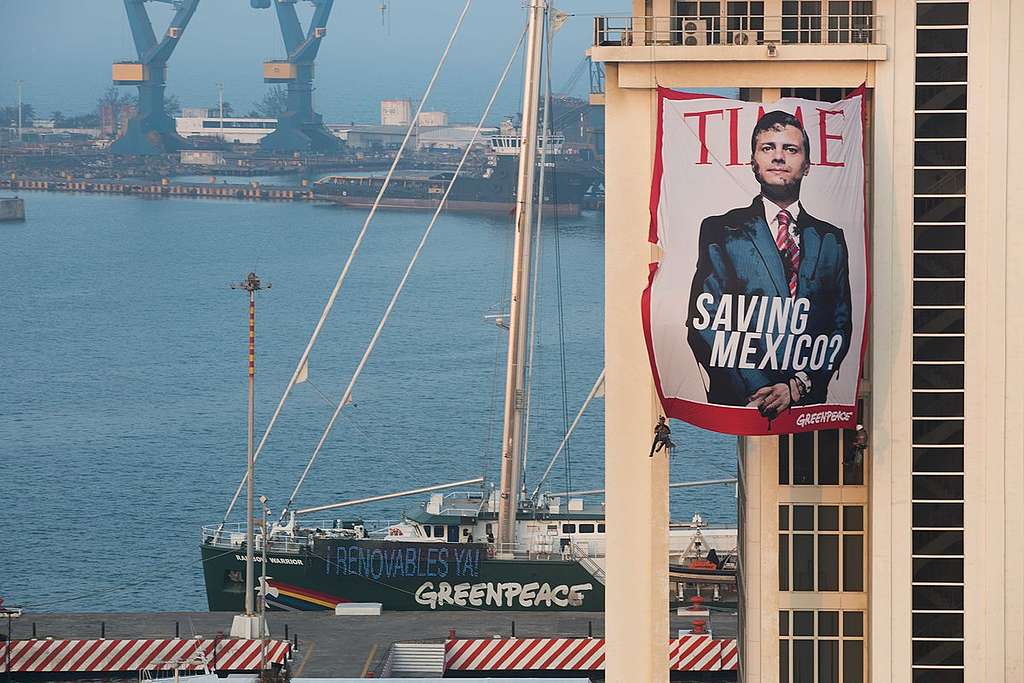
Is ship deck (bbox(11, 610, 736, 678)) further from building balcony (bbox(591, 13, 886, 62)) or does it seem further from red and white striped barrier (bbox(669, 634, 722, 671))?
building balcony (bbox(591, 13, 886, 62))

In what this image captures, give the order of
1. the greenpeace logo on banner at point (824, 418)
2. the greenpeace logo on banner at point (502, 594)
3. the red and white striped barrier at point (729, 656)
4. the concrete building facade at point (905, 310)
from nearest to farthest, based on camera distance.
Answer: the greenpeace logo on banner at point (824, 418)
the concrete building facade at point (905, 310)
the red and white striped barrier at point (729, 656)
the greenpeace logo on banner at point (502, 594)

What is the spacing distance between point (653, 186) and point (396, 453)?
218 feet

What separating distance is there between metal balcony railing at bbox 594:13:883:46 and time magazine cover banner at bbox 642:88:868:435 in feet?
4.15

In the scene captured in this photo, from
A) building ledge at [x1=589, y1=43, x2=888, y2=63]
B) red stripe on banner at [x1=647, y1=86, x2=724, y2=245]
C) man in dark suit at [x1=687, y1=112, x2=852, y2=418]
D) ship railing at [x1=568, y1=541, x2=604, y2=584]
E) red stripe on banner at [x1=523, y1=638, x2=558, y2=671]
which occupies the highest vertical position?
building ledge at [x1=589, y1=43, x2=888, y2=63]

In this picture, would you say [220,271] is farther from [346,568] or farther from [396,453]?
[346,568]

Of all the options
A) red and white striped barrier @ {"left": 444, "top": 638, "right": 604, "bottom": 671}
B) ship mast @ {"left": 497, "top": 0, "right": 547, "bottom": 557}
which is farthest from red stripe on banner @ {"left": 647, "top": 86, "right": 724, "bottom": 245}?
ship mast @ {"left": 497, "top": 0, "right": 547, "bottom": 557}

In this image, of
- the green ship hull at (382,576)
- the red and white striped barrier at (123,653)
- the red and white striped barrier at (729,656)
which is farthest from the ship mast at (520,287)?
the red and white striped barrier at (123,653)

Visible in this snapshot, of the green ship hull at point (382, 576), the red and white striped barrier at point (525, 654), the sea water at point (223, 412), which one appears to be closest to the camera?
the red and white striped barrier at point (525, 654)

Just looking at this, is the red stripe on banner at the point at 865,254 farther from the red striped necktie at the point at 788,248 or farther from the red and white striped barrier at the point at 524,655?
the red and white striped barrier at the point at 524,655

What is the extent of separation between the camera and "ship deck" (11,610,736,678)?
52.2 metres

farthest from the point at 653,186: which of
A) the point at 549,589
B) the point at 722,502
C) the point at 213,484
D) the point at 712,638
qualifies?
the point at 213,484

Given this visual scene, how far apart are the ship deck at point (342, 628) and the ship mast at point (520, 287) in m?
5.88

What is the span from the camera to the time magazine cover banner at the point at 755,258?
34.4 meters

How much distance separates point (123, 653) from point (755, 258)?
2304 centimetres
